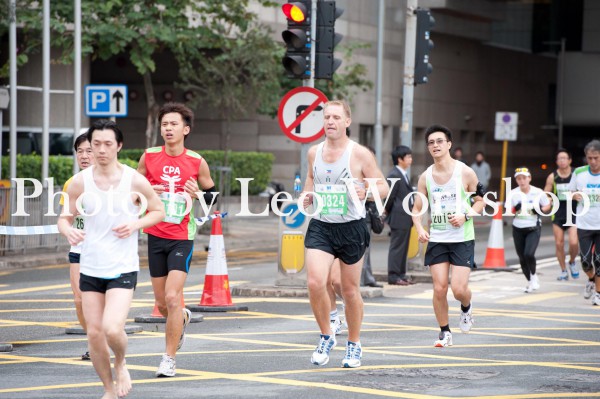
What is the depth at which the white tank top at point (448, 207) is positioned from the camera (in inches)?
465

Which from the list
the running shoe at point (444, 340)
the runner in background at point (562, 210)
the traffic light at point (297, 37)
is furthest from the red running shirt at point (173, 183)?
the runner in background at point (562, 210)

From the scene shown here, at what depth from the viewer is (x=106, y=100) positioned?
77.8 feet

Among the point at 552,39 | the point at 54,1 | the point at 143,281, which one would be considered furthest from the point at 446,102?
the point at 143,281

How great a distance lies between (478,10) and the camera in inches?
1871

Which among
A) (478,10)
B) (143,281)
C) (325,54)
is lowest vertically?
(143,281)

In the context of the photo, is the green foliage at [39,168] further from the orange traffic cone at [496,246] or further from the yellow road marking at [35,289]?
the orange traffic cone at [496,246]

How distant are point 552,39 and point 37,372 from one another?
5276 centimetres

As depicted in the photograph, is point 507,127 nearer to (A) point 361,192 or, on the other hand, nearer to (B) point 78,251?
(A) point 361,192

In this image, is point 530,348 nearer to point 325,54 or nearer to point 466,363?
point 466,363

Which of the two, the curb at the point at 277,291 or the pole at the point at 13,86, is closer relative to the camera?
the curb at the point at 277,291

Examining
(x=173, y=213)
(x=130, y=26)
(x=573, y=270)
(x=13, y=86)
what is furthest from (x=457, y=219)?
(x=130, y=26)

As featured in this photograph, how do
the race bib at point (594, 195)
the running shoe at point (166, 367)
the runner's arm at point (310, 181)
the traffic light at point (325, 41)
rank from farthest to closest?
the traffic light at point (325, 41) → the race bib at point (594, 195) → the runner's arm at point (310, 181) → the running shoe at point (166, 367)

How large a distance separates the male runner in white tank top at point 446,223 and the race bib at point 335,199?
1444mm

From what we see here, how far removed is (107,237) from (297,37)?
8.11m
